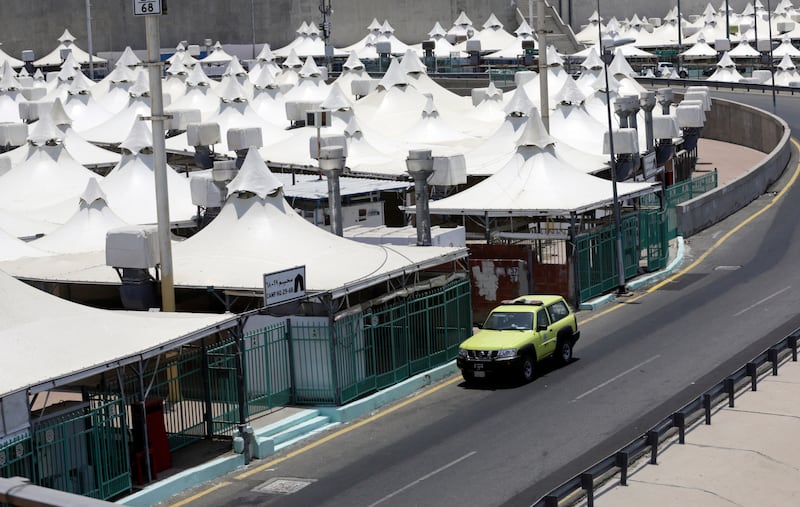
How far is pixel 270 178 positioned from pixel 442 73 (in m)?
60.0

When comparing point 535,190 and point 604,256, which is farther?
point 535,190

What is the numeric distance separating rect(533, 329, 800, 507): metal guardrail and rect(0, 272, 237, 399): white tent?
694 cm

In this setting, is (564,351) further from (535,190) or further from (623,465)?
(623,465)

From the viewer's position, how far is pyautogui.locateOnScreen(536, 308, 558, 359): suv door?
2780cm

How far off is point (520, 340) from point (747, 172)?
2684 cm

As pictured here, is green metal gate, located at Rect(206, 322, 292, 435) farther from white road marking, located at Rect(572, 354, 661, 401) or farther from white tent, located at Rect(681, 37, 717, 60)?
white tent, located at Rect(681, 37, 717, 60)

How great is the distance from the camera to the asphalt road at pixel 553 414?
21.1 m

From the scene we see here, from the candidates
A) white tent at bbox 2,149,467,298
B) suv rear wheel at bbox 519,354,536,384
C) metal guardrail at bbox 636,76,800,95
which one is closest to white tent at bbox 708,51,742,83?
metal guardrail at bbox 636,76,800,95

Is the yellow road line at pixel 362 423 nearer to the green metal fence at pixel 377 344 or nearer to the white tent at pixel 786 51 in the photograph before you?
the green metal fence at pixel 377 344

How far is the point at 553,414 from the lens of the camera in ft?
82.4

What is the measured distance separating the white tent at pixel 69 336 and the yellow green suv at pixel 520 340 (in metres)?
6.27

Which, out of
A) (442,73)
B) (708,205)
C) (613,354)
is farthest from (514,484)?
(442,73)

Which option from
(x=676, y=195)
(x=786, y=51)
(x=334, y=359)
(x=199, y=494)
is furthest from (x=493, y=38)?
(x=199, y=494)

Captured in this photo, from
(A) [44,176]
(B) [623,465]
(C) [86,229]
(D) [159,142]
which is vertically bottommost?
(B) [623,465]
